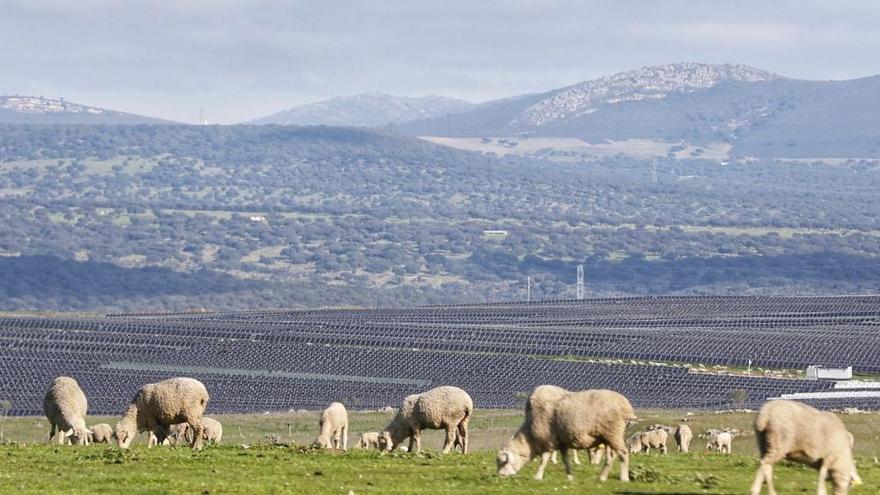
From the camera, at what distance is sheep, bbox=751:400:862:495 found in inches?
1196

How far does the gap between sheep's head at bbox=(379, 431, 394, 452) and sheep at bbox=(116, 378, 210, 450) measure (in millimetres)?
4532

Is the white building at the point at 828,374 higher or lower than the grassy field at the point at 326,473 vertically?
lower

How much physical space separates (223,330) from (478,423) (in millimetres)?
53131

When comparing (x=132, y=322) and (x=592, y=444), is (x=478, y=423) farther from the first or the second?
(x=132, y=322)

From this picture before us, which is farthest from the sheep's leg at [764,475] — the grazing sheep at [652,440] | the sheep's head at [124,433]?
the grazing sheep at [652,440]

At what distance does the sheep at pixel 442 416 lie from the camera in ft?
145

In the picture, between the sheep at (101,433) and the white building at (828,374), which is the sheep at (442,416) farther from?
the white building at (828,374)

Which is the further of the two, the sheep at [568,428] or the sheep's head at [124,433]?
the sheep's head at [124,433]

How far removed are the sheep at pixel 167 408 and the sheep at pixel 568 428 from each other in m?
10.5

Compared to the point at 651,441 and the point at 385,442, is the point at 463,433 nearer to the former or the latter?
the point at 385,442

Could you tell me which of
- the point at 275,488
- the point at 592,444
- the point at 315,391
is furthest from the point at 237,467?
the point at 315,391

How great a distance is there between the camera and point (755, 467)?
37094 mm

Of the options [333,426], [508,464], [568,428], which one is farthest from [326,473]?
[333,426]

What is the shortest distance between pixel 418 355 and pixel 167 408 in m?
75.7
